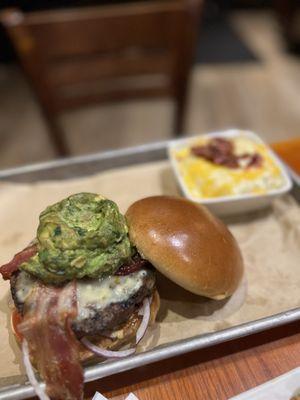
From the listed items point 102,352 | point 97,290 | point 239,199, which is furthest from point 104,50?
point 102,352

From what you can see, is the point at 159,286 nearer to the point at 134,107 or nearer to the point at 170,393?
the point at 170,393

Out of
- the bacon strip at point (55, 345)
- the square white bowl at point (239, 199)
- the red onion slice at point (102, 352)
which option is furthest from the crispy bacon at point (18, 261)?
the square white bowl at point (239, 199)

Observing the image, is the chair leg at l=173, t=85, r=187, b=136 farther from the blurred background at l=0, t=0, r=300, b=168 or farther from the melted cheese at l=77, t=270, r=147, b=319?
the melted cheese at l=77, t=270, r=147, b=319

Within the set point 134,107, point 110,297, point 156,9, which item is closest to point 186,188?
point 110,297

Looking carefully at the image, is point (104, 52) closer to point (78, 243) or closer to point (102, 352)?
point (78, 243)

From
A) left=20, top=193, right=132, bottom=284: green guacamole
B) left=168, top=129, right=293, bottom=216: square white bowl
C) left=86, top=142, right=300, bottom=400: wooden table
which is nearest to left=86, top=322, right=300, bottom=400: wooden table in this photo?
left=86, top=142, right=300, bottom=400: wooden table

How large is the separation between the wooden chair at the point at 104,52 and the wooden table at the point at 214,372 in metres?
1.39

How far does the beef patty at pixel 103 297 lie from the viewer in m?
0.86

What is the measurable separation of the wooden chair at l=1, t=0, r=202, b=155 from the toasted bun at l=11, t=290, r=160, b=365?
1.22 m

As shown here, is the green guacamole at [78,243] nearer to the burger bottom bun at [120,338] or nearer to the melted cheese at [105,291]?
the melted cheese at [105,291]

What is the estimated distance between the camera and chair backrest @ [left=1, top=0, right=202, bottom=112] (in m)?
1.69

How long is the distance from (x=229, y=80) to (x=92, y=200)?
11.4 ft

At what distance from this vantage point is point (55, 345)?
32.9 inches

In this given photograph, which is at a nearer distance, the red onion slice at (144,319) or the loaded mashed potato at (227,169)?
the red onion slice at (144,319)
